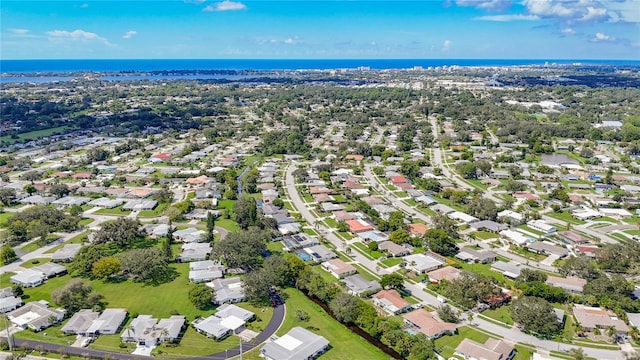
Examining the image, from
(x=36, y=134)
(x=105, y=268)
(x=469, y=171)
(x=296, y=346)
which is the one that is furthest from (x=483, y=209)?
(x=36, y=134)

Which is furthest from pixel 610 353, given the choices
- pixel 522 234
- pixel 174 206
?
pixel 174 206

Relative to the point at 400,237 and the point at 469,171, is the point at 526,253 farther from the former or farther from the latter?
the point at 469,171

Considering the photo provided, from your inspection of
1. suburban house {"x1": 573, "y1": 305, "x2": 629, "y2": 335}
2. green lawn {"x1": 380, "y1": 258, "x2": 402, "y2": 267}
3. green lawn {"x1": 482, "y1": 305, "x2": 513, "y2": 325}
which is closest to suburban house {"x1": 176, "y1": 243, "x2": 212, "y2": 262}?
green lawn {"x1": 380, "y1": 258, "x2": 402, "y2": 267}

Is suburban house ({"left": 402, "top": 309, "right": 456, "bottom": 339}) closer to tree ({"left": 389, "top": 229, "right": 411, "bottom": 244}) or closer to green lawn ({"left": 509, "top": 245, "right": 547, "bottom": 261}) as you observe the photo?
tree ({"left": 389, "top": 229, "right": 411, "bottom": 244})

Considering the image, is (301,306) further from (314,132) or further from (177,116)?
(177,116)

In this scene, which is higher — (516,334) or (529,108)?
(529,108)

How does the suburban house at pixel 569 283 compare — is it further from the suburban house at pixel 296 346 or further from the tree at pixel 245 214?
the tree at pixel 245 214

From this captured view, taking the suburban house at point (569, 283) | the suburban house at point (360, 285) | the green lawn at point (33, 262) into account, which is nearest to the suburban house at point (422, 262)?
the suburban house at point (360, 285)
